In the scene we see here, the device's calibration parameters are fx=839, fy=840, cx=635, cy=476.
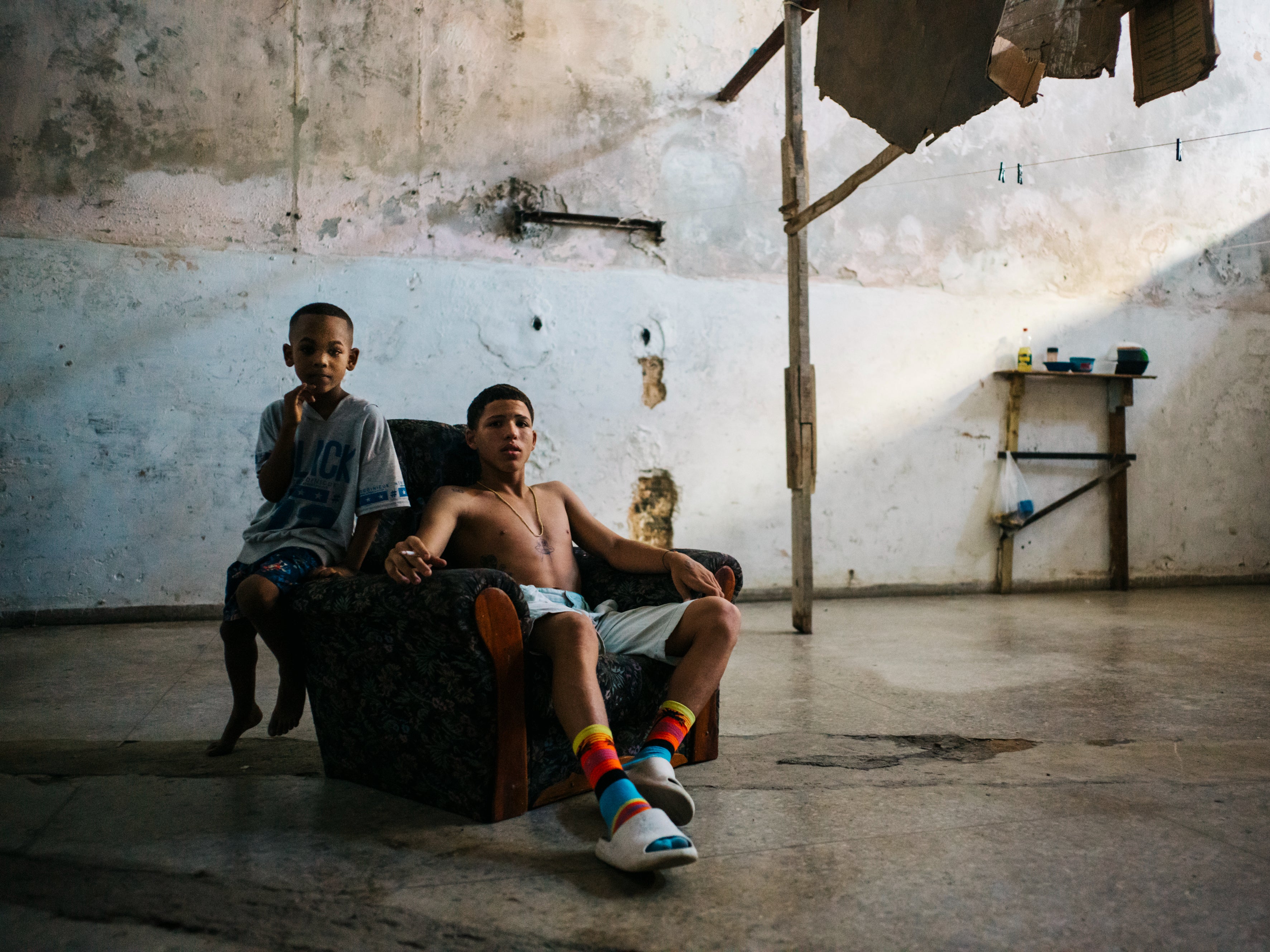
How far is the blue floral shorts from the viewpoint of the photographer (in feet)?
6.54

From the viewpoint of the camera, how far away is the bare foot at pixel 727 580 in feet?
7.32

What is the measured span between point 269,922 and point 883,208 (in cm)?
572

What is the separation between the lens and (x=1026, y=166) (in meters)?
6.13

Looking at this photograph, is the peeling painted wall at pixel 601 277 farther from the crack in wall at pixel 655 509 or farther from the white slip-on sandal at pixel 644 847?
the white slip-on sandal at pixel 644 847

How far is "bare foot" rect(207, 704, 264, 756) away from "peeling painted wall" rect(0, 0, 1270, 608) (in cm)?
284

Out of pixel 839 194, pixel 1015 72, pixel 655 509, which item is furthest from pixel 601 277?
pixel 1015 72

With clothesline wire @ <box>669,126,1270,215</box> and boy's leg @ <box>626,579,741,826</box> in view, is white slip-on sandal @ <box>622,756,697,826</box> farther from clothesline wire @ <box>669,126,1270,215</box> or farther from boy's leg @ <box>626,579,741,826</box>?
clothesline wire @ <box>669,126,1270,215</box>

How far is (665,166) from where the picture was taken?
5547 mm

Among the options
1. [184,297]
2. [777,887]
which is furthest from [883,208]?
[777,887]

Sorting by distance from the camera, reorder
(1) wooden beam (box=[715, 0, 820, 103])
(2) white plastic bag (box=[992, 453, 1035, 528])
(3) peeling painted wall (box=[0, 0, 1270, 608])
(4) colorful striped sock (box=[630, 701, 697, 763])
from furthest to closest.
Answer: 1. (2) white plastic bag (box=[992, 453, 1035, 528])
2. (3) peeling painted wall (box=[0, 0, 1270, 608])
3. (1) wooden beam (box=[715, 0, 820, 103])
4. (4) colorful striped sock (box=[630, 701, 697, 763])

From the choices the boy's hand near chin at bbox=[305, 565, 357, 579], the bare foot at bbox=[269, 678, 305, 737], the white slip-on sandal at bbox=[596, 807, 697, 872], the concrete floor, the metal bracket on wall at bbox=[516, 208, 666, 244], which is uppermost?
the metal bracket on wall at bbox=[516, 208, 666, 244]

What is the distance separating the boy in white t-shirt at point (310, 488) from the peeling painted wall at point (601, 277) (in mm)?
2919

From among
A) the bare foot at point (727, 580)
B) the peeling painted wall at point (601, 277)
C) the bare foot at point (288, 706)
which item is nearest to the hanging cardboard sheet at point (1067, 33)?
the bare foot at point (727, 580)

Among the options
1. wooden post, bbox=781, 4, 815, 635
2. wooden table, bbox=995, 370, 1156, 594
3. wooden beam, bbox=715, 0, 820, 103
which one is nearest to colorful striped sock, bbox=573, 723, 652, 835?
wooden post, bbox=781, 4, 815, 635
